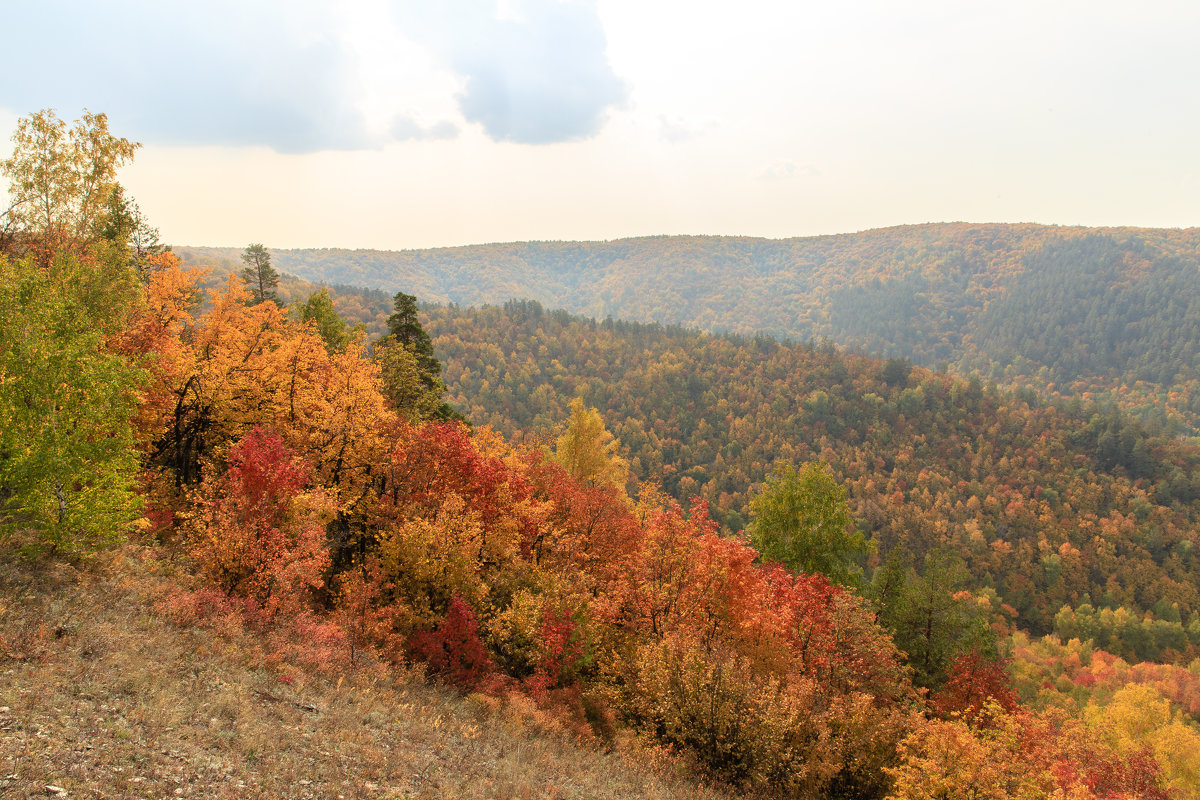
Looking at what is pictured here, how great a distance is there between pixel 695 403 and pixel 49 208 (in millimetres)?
177445

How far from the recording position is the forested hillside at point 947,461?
126m

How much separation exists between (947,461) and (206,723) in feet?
632

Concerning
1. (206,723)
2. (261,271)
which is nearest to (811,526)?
(206,723)

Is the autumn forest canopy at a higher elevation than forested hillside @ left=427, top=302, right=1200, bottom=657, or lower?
higher

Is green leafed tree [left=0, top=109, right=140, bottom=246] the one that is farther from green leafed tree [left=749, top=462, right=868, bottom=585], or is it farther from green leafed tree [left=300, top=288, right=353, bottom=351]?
green leafed tree [left=749, top=462, right=868, bottom=585]

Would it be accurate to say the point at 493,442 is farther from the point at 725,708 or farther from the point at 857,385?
the point at 857,385

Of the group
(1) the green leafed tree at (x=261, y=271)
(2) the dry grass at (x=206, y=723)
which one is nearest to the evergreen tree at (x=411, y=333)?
(1) the green leafed tree at (x=261, y=271)

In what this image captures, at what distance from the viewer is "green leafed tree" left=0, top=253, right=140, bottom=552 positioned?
1370 cm

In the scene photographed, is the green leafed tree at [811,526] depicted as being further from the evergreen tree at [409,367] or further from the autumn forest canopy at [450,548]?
the evergreen tree at [409,367]

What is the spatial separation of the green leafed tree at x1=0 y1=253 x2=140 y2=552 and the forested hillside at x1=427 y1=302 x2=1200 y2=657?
336 ft

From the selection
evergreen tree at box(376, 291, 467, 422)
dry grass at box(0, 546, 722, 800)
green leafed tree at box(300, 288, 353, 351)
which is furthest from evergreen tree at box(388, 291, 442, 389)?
dry grass at box(0, 546, 722, 800)

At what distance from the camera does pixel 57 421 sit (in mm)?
14109

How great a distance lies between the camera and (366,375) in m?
28.7

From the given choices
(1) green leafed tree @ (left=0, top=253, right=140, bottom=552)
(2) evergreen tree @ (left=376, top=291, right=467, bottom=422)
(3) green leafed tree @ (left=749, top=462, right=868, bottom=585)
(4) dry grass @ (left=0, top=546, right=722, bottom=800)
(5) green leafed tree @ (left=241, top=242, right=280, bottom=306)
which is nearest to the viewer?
(4) dry grass @ (left=0, top=546, right=722, bottom=800)
